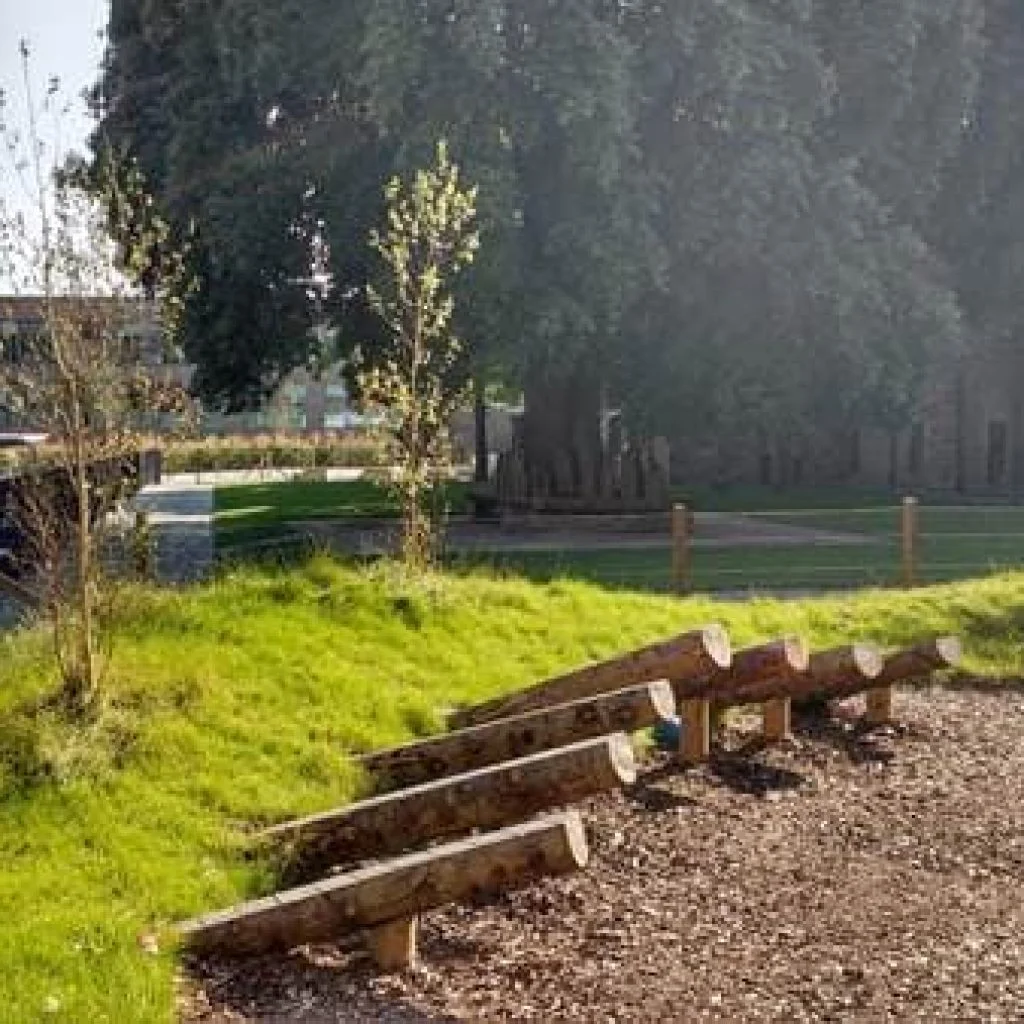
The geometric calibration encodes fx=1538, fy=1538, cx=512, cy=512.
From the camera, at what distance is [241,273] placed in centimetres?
2116

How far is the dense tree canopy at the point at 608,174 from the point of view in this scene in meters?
18.3

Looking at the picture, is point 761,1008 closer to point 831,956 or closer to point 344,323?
point 831,956

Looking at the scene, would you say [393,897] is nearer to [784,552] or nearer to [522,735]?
[522,735]

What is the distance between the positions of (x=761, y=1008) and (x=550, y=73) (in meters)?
14.7

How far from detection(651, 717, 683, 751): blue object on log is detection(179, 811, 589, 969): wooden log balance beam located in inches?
117

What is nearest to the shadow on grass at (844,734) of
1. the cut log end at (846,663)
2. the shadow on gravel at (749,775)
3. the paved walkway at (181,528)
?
the cut log end at (846,663)

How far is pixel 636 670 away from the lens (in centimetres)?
727

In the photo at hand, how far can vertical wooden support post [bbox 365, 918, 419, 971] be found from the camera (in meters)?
5.28

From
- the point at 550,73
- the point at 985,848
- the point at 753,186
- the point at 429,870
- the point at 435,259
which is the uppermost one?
the point at 550,73

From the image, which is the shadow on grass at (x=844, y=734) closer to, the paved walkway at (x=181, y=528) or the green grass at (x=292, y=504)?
the paved walkway at (x=181, y=528)

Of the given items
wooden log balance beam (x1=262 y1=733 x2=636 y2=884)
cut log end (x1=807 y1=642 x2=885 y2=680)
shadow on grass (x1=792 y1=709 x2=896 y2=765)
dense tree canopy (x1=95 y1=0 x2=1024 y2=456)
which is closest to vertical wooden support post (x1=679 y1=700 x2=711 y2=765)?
cut log end (x1=807 y1=642 x2=885 y2=680)

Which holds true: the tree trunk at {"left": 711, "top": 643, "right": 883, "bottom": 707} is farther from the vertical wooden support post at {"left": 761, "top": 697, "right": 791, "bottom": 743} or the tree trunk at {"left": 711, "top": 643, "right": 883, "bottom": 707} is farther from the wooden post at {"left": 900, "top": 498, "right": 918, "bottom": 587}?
the wooden post at {"left": 900, "top": 498, "right": 918, "bottom": 587}

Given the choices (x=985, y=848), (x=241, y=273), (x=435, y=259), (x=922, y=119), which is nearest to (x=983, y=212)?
(x=922, y=119)

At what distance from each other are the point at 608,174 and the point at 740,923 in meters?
13.3
